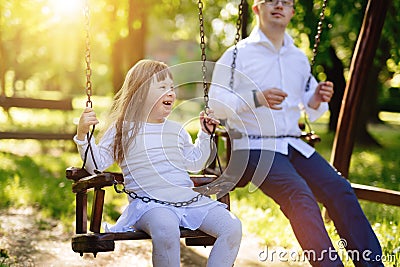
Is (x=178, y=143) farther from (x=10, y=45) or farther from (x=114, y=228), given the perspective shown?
(x=10, y=45)

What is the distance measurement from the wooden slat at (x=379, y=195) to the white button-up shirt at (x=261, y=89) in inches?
37.9

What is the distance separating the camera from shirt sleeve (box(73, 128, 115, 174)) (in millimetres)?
3111

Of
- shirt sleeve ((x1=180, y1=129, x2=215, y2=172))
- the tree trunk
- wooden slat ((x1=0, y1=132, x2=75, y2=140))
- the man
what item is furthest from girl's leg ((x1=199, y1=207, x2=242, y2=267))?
wooden slat ((x1=0, y1=132, x2=75, y2=140))

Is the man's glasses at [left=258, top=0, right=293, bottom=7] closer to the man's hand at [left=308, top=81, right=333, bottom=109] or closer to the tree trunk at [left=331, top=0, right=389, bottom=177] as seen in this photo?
the man's hand at [left=308, top=81, right=333, bottom=109]

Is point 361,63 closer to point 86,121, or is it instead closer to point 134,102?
point 134,102

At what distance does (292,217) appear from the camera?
11.0ft

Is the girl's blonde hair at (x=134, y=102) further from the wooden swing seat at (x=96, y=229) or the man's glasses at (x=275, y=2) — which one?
the man's glasses at (x=275, y=2)

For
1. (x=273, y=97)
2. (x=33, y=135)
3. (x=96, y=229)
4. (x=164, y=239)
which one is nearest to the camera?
(x=164, y=239)

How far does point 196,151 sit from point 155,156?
0.25 metres

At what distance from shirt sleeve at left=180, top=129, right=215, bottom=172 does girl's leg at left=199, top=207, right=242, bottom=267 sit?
1.16ft

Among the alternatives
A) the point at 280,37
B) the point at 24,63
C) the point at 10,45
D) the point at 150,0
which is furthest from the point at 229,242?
the point at 24,63

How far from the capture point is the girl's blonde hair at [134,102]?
3215 millimetres

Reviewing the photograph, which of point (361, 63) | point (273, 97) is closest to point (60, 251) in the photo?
point (273, 97)

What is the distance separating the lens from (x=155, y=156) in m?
3.18
